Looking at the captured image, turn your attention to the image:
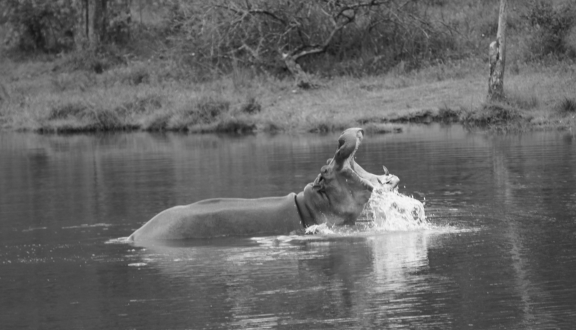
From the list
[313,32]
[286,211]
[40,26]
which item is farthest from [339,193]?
[40,26]

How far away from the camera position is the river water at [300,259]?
280 inches

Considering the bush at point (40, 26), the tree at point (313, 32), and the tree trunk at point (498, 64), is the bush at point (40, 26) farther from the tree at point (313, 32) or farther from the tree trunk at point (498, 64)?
the tree trunk at point (498, 64)

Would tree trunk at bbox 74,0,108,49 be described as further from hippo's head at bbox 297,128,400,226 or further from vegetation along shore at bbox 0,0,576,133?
hippo's head at bbox 297,128,400,226

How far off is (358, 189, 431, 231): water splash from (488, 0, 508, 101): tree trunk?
1501cm

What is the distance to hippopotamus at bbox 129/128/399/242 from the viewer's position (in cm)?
1019

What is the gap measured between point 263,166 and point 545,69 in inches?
520

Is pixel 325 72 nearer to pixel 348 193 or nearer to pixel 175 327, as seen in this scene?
pixel 348 193

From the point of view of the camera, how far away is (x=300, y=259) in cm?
918

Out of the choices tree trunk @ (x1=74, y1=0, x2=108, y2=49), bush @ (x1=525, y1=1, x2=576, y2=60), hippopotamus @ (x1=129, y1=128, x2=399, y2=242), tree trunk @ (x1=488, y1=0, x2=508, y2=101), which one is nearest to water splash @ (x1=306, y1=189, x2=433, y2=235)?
hippopotamus @ (x1=129, y1=128, x2=399, y2=242)

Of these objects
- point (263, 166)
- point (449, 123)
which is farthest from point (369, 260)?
point (449, 123)

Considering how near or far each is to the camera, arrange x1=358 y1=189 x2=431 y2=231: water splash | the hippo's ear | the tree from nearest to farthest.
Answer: the hippo's ear < x1=358 y1=189 x2=431 y2=231: water splash < the tree

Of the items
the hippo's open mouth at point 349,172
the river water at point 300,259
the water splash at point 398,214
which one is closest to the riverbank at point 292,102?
the river water at point 300,259

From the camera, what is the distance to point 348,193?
10227 millimetres

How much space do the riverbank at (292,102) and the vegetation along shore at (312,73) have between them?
5 centimetres
